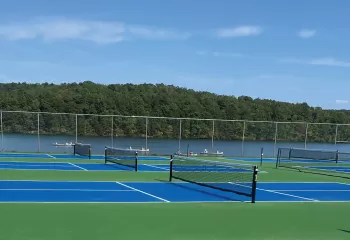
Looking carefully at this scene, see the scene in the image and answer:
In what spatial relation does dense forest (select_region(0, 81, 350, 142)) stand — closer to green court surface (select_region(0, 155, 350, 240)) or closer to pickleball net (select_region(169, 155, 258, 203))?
pickleball net (select_region(169, 155, 258, 203))

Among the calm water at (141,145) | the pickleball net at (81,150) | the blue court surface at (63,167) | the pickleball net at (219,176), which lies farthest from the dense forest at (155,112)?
the pickleball net at (219,176)

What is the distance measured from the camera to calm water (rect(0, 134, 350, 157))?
32844mm

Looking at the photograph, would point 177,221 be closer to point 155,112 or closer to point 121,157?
point 121,157

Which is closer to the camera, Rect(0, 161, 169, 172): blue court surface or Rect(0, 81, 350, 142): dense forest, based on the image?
Rect(0, 161, 169, 172): blue court surface

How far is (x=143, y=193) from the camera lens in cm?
1294

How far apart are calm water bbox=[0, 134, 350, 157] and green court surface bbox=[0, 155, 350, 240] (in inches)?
811

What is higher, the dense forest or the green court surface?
the dense forest

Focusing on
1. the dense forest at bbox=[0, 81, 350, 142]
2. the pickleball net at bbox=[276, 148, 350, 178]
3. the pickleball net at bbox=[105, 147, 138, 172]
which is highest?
the dense forest at bbox=[0, 81, 350, 142]

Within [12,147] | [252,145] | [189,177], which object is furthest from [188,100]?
[189,177]

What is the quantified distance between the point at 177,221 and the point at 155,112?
57087 mm

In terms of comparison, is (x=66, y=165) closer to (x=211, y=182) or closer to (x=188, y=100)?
(x=211, y=182)

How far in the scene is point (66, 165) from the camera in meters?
21.1

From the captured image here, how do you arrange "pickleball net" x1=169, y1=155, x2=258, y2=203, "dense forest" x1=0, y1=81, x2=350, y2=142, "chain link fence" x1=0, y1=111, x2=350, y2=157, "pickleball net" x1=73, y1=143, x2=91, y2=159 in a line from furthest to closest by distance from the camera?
"dense forest" x1=0, y1=81, x2=350, y2=142 → "chain link fence" x1=0, y1=111, x2=350, y2=157 → "pickleball net" x1=73, y1=143, x2=91, y2=159 → "pickleball net" x1=169, y1=155, x2=258, y2=203

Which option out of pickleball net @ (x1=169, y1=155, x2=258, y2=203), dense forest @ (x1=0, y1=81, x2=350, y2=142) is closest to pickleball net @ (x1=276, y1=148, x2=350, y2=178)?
dense forest @ (x1=0, y1=81, x2=350, y2=142)
